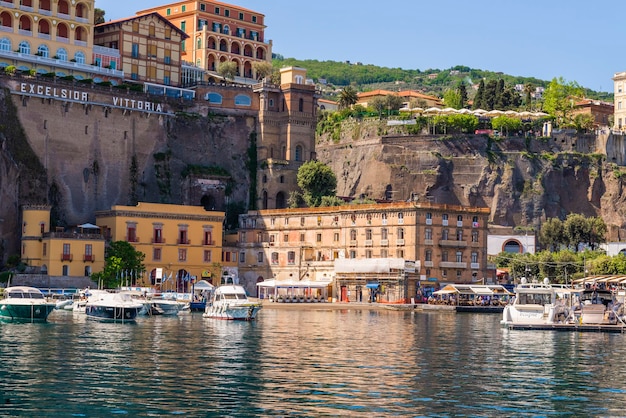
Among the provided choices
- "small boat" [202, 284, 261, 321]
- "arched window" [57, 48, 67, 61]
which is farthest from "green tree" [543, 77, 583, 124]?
"small boat" [202, 284, 261, 321]

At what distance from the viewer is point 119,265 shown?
10675 centimetres

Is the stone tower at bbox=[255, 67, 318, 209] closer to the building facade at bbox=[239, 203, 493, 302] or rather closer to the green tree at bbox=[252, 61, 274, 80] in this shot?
the building facade at bbox=[239, 203, 493, 302]

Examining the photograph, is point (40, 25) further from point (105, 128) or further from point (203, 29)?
point (203, 29)

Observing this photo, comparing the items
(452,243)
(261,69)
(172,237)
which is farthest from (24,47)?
(452,243)

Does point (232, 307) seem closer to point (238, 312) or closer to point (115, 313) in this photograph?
point (238, 312)

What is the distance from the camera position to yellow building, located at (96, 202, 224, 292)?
11350 centimetres

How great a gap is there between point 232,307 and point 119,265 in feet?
91.1

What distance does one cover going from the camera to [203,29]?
143625 millimetres

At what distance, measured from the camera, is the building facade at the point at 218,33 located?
144 m

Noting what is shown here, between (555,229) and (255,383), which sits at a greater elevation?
(555,229)

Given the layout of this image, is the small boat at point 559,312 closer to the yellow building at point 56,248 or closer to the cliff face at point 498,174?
the yellow building at point 56,248

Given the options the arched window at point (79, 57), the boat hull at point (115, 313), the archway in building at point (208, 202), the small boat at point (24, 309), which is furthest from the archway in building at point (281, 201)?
the small boat at point (24, 309)

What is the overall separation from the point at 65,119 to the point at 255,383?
79.2m

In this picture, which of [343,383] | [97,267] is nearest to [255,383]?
[343,383]
